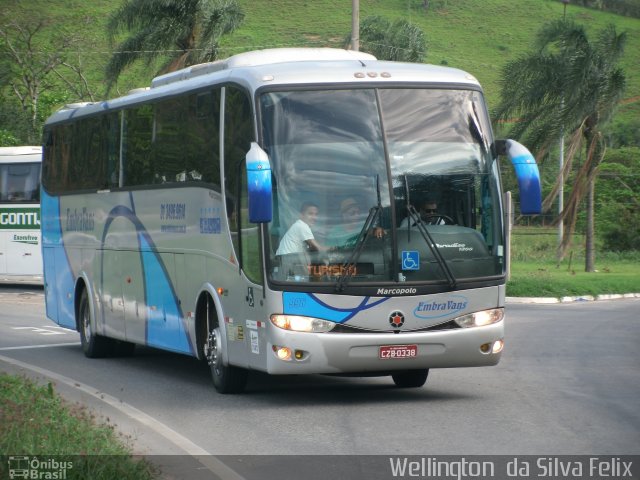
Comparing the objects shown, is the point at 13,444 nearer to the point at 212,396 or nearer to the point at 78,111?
the point at 212,396

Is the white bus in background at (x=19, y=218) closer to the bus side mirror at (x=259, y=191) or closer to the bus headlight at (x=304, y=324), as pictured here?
the bus headlight at (x=304, y=324)

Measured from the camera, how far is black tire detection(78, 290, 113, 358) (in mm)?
17875

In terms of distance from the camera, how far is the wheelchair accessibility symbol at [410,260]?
39.1 feet

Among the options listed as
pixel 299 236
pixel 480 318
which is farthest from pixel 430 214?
pixel 299 236

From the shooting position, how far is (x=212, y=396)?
13164 millimetres

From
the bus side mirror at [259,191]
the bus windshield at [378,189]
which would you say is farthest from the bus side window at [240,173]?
the bus side mirror at [259,191]

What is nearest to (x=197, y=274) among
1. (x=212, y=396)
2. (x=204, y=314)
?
(x=204, y=314)

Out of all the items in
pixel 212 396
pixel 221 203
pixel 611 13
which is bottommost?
pixel 212 396

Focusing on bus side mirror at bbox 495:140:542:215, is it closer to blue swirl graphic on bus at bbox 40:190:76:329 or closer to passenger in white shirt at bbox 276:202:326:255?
passenger in white shirt at bbox 276:202:326:255

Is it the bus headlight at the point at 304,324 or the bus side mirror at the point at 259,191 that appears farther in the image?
the bus headlight at the point at 304,324

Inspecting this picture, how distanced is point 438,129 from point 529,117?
23887 millimetres

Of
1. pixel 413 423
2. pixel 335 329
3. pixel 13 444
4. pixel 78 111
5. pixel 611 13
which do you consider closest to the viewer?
pixel 13 444

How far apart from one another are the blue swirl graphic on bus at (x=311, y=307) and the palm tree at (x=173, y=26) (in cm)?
2657

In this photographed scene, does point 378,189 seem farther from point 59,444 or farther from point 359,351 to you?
point 59,444
